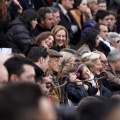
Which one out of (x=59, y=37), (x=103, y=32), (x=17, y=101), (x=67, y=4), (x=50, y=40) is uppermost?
(x=17, y=101)

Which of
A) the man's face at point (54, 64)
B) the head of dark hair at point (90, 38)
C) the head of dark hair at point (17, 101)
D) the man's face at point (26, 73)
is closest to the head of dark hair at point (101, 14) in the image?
the head of dark hair at point (90, 38)

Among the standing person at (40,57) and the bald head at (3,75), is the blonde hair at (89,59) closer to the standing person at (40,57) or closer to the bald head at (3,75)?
the standing person at (40,57)

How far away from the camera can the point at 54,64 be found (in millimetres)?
7992

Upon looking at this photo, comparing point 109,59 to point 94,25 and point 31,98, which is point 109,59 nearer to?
point 94,25

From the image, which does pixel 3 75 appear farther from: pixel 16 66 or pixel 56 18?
pixel 56 18

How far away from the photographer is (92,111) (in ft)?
6.66

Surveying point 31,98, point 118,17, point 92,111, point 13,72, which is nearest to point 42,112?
point 31,98

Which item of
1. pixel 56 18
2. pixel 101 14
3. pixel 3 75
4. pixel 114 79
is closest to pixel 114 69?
pixel 114 79

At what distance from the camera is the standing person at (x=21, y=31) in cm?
941

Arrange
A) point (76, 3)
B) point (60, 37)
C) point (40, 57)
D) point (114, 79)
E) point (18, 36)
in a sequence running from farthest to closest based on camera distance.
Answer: point (76, 3) → point (60, 37) → point (114, 79) → point (18, 36) → point (40, 57)

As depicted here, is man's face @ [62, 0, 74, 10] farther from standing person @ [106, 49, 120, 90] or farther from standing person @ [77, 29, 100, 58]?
standing person @ [106, 49, 120, 90]

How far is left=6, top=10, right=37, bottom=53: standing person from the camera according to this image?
941 cm

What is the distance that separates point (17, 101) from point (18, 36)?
7673 millimetres

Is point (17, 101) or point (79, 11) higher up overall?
point (17, 101)
